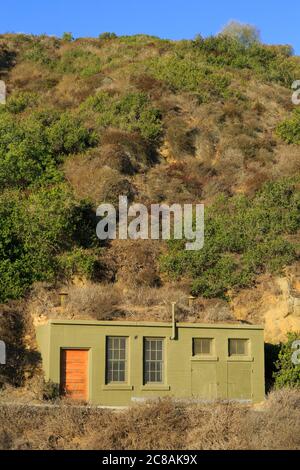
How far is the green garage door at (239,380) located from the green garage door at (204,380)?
0.61 meters

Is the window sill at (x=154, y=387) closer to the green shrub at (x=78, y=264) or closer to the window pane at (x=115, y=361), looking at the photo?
the window pane at (x=115, y=361)

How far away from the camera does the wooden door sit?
2598 centimetres

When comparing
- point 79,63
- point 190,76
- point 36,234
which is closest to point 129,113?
point 190,76

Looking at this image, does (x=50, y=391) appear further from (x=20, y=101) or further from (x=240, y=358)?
(x=20, y=101)

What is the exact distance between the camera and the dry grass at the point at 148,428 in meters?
19.4

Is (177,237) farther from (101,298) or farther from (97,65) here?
(97,65)

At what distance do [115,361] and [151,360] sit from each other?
133cm

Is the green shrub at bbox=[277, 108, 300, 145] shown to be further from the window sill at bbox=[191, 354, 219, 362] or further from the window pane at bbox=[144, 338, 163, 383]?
the window pane at bbox=[144, 338, 163, 383]

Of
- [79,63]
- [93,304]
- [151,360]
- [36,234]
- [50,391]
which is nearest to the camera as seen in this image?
[50,391]

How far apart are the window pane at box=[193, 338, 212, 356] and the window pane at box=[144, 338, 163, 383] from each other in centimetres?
134

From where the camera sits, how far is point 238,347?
1096 inches

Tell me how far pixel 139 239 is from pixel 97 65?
73.4 feet

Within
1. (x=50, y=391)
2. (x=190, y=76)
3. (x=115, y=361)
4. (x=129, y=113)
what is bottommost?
(x=50, y=391)
